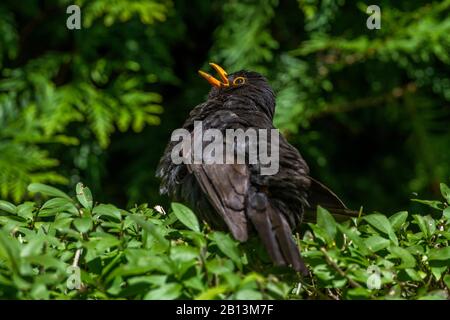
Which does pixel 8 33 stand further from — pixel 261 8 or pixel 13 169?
pixel 261 8

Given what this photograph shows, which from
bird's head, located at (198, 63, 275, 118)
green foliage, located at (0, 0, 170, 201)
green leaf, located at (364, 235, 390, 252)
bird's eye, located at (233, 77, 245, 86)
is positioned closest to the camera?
green leaf, located at (364, 235, 390, 252)

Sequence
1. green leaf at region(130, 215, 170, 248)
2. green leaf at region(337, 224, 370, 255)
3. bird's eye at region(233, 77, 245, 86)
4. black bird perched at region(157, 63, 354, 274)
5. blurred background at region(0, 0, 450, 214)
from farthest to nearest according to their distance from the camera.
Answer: blurred background at region(0, 0, 450, 214)
bird's eye at region(233, 77, 245, 86)
black bird perched at region(157, 63, 354, 274)
green leaf at region(337, 224, 370, 255)
green leaf at region(130, 215, 170, 248)

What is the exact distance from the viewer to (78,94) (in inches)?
191

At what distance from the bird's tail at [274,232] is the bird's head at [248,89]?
820 millimetres

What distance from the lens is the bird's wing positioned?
233 cm

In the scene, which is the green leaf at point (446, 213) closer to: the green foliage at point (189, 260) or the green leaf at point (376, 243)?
the green foliage at point (189, 260)

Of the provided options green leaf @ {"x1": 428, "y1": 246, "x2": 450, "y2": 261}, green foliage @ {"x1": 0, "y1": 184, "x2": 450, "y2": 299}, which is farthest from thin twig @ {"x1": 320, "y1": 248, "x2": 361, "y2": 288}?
green leaf @ {"x1": 428, "y1": 246, "x2": 450, "y2": 261}

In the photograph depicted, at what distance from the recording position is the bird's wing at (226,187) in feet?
7.64

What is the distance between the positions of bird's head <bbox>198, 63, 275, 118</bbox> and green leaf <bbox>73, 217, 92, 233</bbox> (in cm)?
131

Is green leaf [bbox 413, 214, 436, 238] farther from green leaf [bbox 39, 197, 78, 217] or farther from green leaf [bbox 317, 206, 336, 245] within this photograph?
green leaf [bbox 39, 197, 78, 217]

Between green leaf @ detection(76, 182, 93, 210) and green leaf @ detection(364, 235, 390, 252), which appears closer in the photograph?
→ green leaf @ detection(364, 235, 390, 252)

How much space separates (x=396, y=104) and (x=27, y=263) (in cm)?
394

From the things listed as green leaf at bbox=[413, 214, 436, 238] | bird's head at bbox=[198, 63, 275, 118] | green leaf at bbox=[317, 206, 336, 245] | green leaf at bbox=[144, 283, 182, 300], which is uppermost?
bird's head at bbox=[198, 63, 275, 118]

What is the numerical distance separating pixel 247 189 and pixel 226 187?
0.23 feet
